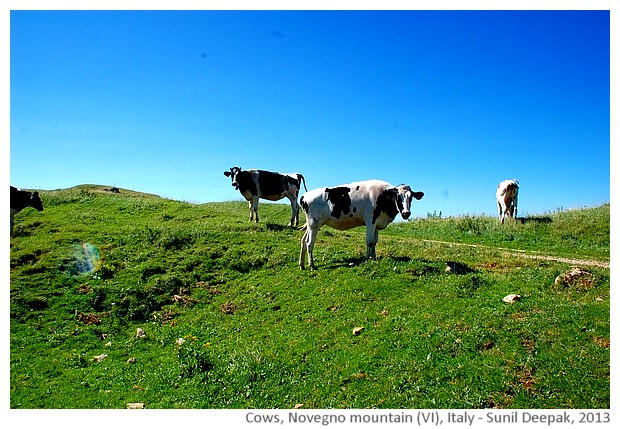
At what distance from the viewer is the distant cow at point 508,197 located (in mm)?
28953

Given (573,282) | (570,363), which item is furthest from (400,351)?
(573,282)

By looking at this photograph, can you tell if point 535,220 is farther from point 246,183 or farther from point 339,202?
point 246,183

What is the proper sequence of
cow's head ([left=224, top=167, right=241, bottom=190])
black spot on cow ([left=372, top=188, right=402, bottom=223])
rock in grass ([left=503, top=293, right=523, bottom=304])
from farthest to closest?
cow's head ([left=224, top=167, right=241, bottom=190]) < black spot on cow ([left=372, top=188, right=402, bottom=223]) < rock in grass ([left=503, top=293, right=523, bottom=304])

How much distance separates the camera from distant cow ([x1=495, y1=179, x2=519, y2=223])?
2895 centimetres

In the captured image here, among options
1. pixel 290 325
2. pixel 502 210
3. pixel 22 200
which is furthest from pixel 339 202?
pixel 502 210

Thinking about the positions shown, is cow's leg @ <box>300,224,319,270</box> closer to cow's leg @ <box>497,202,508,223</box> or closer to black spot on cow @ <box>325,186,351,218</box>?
black spot on cow @ <box>325,186,351,218</box>

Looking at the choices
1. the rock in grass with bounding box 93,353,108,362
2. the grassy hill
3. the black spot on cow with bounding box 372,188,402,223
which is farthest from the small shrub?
the black spot on cow with bounding box 372,188,402,223

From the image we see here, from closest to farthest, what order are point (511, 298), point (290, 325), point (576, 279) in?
point (511, 298) → point (290, 325) → point (576, 279)

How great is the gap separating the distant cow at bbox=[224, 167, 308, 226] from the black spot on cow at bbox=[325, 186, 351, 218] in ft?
30.0

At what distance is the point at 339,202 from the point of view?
16109mm

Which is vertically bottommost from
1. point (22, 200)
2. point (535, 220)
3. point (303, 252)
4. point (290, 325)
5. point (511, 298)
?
point (290, 325)

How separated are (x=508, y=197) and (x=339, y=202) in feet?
58.7

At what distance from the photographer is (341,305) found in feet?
40.0
